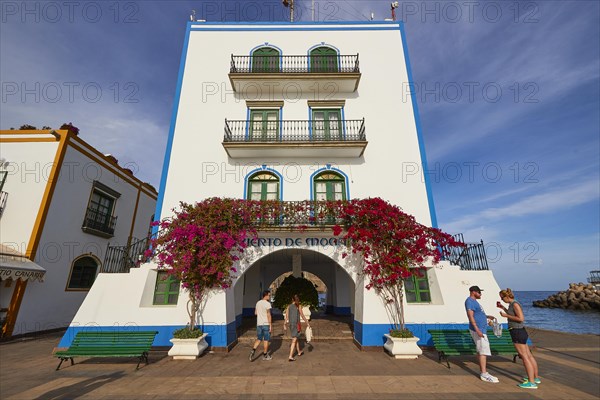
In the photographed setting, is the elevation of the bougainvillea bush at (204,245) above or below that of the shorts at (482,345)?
above

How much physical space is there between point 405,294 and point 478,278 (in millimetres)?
2696

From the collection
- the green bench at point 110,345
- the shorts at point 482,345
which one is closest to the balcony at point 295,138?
the green bench at point 110,345

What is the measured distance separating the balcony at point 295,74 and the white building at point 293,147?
51 mm

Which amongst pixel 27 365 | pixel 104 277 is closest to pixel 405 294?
pixel 104 277

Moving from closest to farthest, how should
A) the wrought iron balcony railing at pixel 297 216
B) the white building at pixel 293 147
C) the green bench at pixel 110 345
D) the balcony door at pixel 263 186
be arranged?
the green bench at pixel 110 345
the white building at pixel 293 147
the wrought iron balcony railing at pixel 297 216
the balcony door at pixel 263 186

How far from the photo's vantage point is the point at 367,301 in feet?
30.7

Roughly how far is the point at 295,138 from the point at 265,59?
4936 millimetres

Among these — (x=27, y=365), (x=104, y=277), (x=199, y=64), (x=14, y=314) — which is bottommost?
(x=27, y=365)

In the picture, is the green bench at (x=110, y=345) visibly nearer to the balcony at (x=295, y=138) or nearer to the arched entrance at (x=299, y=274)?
the arched entrance at (x=299, y=274)

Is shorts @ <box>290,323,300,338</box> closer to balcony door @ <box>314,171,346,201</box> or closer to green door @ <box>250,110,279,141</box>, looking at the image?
balcony door @ <box>314,171,346,201</box>

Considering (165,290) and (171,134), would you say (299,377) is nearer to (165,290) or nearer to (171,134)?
(165,290)

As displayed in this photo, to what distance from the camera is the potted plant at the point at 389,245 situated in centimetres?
908

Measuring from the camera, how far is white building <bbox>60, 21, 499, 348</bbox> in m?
9.38

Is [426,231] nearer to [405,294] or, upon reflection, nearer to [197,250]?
[405,294]
